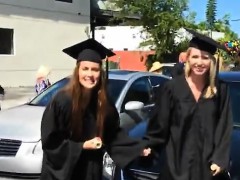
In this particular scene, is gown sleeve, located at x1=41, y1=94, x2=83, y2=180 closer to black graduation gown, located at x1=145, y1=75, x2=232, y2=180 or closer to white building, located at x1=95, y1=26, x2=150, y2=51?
black graduation gown, located at x1=145, y1=75, x2=232, y2=180

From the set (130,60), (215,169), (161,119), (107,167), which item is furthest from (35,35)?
(215,169)

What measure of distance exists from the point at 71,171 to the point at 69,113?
1.43 ft

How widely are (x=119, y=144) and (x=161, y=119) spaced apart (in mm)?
464

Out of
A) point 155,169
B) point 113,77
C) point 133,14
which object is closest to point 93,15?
point 133,14

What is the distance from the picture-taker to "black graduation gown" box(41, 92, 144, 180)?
12.3 feet

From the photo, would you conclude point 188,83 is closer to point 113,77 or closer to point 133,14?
point 113,77

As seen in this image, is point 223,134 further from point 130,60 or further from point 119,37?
point 119,37

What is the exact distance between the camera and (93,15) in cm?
3366

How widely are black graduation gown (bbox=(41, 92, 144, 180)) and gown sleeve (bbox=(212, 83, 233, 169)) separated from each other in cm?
60

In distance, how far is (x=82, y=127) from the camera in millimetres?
3828

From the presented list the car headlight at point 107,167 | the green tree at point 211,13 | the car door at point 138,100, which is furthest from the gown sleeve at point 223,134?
A: the green tree at point 211,13

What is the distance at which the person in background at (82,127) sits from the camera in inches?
148

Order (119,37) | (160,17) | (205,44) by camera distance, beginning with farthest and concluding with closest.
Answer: (119,37) < (160,17) < (205,44)

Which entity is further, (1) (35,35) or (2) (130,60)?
(2) (130,60)
